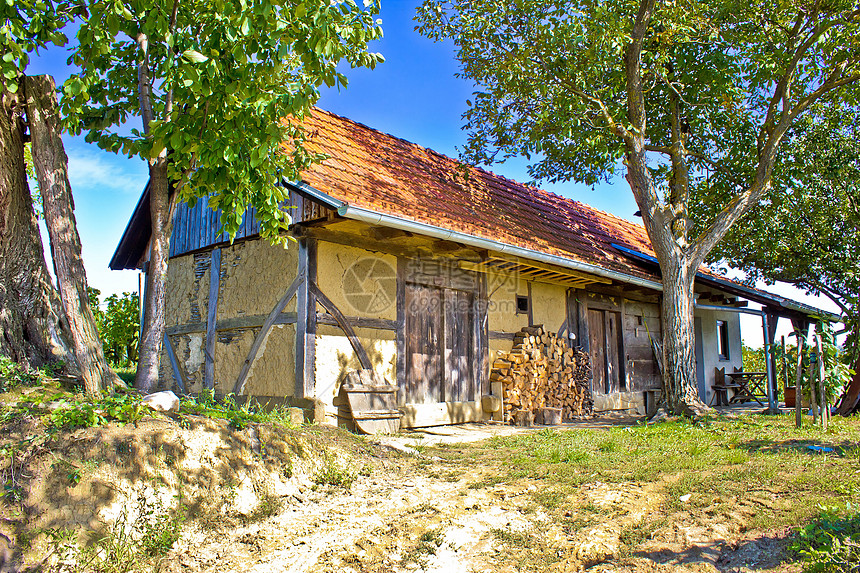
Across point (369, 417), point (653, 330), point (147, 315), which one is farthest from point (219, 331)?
point (653, 330)

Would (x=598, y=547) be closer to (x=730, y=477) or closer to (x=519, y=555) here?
(x=519, y=555)

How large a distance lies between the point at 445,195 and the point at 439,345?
7.67ft

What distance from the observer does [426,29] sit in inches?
371

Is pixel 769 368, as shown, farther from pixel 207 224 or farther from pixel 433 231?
pixel 207 224

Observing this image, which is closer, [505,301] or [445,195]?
[445,195]

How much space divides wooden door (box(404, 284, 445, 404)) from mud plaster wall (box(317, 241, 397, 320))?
0.40 meters

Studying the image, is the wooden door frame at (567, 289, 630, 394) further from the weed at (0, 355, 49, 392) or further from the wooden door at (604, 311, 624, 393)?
the weed at (0, 355, 49, 392)

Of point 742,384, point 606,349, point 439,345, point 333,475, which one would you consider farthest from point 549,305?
point 742,384

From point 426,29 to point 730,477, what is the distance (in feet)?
25.6

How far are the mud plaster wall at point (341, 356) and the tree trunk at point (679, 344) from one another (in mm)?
4151

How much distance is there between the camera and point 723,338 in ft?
47.9

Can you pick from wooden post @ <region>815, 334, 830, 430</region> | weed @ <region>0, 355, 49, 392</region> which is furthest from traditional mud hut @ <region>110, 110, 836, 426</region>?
wooden post @ <region>815, 334, 830, 430</region>

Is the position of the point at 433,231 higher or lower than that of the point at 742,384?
higher

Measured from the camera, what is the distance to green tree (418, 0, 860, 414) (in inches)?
330
